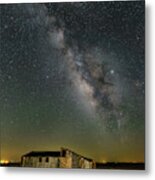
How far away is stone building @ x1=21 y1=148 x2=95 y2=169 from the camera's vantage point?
6.60 feet

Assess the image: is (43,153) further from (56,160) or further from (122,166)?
(122,166)

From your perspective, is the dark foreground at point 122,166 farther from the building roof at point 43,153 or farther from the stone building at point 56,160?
the building roof at point 43,153

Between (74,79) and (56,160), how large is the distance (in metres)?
0.36

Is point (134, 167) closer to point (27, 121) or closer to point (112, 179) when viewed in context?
point (112, 179)

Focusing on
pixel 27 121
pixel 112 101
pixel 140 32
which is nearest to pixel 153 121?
pixel 112 101

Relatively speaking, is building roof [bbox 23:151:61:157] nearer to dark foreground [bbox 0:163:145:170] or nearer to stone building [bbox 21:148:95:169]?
stone building [bbox 21:148:95:169]

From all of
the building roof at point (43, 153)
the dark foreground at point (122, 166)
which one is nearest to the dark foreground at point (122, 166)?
the dark foreground at point (122, 166)

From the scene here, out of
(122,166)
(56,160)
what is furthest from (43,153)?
(122,166)

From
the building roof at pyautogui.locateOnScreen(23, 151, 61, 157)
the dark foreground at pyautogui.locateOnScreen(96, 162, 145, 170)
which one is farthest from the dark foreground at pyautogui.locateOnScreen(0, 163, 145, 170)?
the building roof at pyautogui.locateOnScreen(23, 151, 61, 157)

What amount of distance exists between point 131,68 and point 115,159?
1.29 feet

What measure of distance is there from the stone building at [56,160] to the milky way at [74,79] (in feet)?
0.09

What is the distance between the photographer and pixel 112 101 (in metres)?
2.01

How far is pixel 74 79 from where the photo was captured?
204cm

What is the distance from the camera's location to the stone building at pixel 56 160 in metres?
2.01
